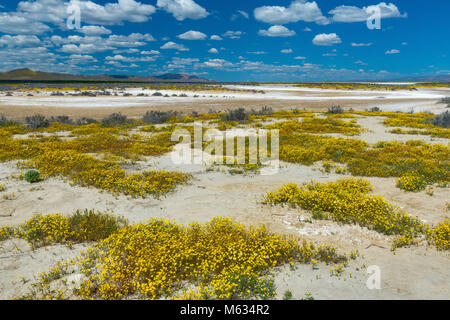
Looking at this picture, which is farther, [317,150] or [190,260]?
[317,150]

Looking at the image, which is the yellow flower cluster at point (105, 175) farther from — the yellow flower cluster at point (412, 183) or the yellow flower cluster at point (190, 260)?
the yellow flower cluster at point (412, 183)

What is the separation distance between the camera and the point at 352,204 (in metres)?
7.70

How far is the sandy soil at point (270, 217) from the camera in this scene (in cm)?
479

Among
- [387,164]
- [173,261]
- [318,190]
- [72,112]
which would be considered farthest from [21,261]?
[72,112]

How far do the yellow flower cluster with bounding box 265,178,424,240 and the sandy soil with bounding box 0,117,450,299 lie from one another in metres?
0.34

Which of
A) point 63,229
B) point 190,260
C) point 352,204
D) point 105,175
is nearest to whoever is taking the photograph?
point 190,260

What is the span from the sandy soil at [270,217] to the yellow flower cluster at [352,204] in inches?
13.5

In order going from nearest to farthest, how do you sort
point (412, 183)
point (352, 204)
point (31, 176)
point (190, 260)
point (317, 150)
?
point (190, 260), point (352, 204), point (412, 183), point (31, 176), point (317, 150)

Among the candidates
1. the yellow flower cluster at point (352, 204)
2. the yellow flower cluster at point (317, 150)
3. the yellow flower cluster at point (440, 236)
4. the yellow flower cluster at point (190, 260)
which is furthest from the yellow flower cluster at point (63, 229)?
the yellow flower cluster at point (317, 150)

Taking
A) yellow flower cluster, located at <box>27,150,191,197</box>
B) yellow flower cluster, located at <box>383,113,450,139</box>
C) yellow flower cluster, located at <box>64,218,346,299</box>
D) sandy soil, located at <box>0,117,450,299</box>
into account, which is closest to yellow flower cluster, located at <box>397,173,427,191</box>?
sandy soil, located at <box>0,117,450,299</box>

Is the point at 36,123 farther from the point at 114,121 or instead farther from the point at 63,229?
the point at 63,229

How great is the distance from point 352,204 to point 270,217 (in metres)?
2.51

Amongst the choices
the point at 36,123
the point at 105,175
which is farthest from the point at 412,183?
the point at 36,123
